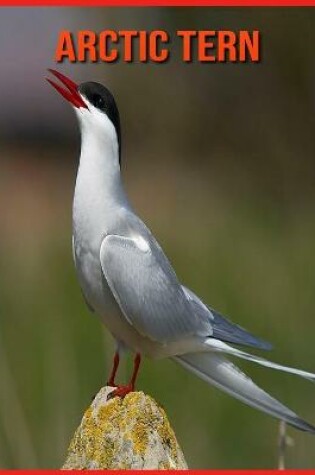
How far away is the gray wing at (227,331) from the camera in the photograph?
279cm

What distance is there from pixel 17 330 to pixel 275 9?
320 centimetres

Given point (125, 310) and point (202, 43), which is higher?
point (202, 43)

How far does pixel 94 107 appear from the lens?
117 inches

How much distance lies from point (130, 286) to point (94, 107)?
443mm

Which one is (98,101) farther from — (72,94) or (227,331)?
(227,331)

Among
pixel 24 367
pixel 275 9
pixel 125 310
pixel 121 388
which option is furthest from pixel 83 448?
pixel 275 9

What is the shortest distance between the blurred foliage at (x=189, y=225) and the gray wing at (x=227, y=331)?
1.65 ft

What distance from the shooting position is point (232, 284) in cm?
531

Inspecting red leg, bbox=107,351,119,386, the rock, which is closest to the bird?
red leg, bbox=107,351,119,386

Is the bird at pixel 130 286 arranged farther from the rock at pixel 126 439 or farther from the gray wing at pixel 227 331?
the rock at pixel 126 439

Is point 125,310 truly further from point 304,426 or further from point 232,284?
point 232,284

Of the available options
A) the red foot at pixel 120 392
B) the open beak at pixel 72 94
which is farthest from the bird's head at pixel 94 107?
the red foot at pixel 120 392

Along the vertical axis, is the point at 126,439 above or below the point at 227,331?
below

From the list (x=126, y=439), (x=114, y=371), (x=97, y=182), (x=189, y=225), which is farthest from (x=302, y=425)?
(x=189, y=225)
